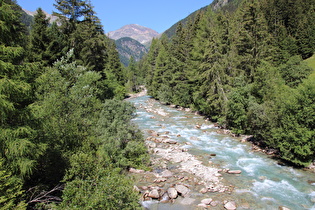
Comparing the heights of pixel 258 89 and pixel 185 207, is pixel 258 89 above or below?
above

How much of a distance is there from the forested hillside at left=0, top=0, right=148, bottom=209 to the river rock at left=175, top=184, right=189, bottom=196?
3937 millimetres

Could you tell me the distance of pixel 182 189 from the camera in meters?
13.3

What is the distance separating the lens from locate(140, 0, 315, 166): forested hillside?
1628cm

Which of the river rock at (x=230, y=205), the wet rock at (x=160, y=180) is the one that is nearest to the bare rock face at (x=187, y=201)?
the river rock at (x=230, y=205)

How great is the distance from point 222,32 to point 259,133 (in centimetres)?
2121

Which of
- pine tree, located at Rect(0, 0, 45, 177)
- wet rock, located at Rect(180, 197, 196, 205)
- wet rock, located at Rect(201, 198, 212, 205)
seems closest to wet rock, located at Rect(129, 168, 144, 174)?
wet rock, located at Rect(180, 197, 196, 205)

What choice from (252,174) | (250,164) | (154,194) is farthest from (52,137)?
(250,164)

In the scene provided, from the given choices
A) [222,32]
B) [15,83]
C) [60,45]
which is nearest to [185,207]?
[15,83]

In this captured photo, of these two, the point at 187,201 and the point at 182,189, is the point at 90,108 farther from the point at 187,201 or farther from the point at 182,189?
the point at 187,201

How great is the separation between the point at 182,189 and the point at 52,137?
27.9 feet

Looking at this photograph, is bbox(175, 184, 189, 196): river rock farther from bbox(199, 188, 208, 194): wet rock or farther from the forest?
the forest

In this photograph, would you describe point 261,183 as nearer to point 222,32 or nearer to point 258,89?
point 258,89

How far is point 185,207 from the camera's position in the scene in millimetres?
11648

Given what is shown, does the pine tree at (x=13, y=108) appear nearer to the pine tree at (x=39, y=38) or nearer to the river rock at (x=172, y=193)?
the river rock at (x=172, y=193)
